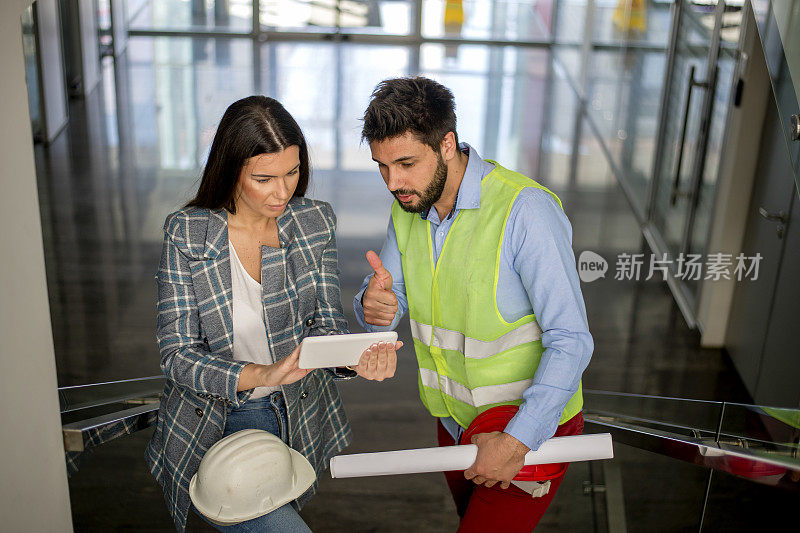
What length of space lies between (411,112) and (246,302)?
2.02ft

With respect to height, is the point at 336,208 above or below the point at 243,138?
below

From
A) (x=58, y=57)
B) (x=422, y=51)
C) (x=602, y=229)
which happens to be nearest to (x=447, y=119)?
(x=602, y=229)

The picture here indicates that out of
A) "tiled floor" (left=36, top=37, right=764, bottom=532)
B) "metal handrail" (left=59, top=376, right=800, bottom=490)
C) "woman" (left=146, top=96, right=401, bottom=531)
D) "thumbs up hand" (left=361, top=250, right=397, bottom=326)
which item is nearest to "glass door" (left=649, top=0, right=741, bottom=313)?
"tiled floor" (left=36, top=37, right=764, bottom=532)

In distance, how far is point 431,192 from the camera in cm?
202

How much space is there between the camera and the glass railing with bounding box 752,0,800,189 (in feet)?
7.68

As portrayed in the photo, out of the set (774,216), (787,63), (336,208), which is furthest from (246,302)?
(336,208)

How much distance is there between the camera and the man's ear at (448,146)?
2.00m

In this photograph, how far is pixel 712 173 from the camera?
4996mm

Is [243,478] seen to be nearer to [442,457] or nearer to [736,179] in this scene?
[442,457]

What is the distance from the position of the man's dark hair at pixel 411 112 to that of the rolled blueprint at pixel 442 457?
2.27 feet

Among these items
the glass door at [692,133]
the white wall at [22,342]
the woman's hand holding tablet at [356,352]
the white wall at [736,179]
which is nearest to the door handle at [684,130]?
the glass door at [692,133]

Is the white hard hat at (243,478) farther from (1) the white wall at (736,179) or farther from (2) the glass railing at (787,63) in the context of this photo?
(1) the white wall at (736,179)

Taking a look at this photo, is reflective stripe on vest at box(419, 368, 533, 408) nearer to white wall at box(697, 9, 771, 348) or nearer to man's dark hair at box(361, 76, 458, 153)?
man's dark hair at box(361, 76, 458, 153)

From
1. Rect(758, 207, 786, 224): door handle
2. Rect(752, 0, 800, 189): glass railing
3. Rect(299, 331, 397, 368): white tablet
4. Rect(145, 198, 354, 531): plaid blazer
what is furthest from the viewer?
Rect(758, 207, 786, 224): door handle
